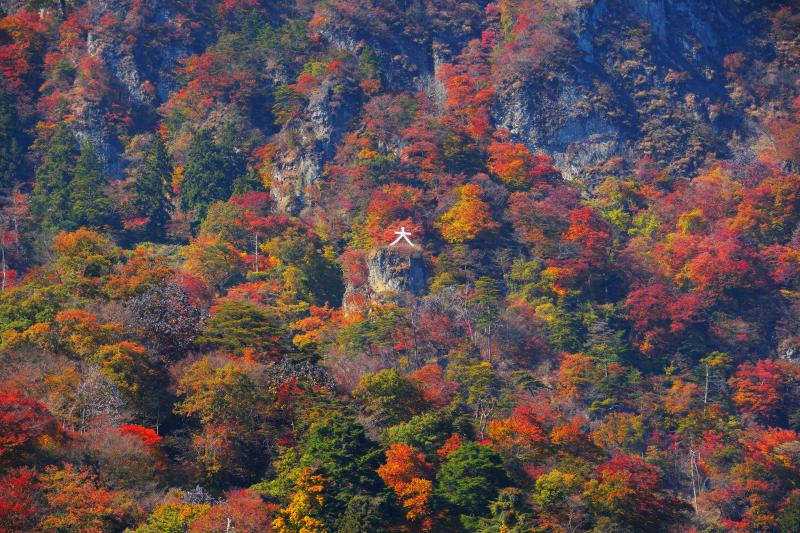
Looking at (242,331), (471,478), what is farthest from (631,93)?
(471,478)

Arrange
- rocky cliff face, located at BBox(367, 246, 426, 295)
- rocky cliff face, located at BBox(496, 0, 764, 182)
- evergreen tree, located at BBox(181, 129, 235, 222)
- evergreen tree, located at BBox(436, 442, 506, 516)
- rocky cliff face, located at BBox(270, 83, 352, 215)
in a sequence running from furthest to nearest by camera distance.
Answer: rocky cliff face, located at BBox(496, 0, 764, 182), rocky cliff face, located at BBox(270, 83, 352, 215), evergreen tree, located at BBox(181, 129, 235, 222), rocky cliff face, located at BBox(367, 246, 426, 295), evergreen tree, located at BBox(436, 442, 506, 516)

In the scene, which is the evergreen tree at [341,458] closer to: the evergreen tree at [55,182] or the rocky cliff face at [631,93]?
the evergreen tree at [55,182]

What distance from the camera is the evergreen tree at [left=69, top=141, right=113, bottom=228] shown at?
306 feet

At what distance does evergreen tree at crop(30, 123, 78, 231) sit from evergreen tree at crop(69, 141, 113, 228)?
24.7 inches

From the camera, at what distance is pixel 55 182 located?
9581 cm

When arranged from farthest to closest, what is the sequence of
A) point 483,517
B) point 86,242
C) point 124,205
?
point 124,205 < point 86,242 < point 483,517

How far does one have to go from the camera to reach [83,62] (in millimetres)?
107375

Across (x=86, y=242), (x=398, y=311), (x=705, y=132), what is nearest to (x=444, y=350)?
(x=398, y=311)

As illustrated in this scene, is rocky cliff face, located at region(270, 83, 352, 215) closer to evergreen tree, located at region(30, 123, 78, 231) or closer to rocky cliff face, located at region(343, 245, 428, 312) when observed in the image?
rocky cliff face, located at region(343, 245, 428, 312)

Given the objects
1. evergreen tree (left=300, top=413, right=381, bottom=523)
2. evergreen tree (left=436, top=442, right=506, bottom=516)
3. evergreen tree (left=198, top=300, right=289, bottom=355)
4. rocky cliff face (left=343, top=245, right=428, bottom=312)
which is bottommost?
rocky cliff face (left=343, top=245, right=428, bottom=312)

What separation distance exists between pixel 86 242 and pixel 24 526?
98.0ft

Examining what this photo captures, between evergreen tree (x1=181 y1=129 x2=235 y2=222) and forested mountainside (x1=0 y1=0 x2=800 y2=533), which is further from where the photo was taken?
evergreen tree (x1=181 y1=129 x2=235 y2=222)

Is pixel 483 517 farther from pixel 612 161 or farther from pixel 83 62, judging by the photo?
pixel 83 62

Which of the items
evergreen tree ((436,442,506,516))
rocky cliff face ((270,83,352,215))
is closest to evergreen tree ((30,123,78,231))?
rocky cliff face ((270,83,352,215))
